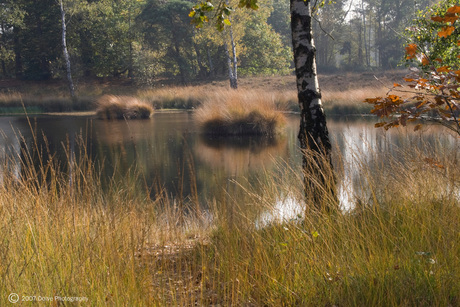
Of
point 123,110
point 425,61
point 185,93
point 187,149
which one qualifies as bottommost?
point 123,110

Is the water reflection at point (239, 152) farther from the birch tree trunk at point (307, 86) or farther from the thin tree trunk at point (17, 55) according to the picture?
the thin tree trunk at point (17, 55)

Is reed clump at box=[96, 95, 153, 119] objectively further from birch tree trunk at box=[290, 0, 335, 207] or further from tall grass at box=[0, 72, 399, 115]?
birch tree trunk at box=[290, 0, 335, 207]

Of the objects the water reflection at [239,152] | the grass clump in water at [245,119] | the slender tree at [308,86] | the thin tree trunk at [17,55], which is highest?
the thin tree trunk at [17,55]

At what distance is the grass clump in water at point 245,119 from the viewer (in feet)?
45.6

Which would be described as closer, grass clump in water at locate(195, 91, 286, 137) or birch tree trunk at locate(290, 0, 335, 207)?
birch tree trunk at locate(290, 0, 335, 207)

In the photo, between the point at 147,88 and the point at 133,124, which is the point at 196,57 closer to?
the point at 147,88

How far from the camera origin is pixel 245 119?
1395cm

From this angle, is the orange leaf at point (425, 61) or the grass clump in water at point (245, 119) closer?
the orange leaf at point (425, 61)

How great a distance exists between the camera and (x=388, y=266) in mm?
2424

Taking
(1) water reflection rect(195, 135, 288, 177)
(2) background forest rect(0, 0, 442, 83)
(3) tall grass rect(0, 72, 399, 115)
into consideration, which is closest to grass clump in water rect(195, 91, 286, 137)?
(1) water reflection rect(195, 135, 288, 177)

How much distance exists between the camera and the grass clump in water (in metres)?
13.9

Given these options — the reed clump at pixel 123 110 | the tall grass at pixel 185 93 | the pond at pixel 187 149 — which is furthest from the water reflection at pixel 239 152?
the reed clump at pixel 123 110

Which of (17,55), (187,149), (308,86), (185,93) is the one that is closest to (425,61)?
(308,86)

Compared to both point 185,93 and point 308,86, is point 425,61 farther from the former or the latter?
point 185,93
